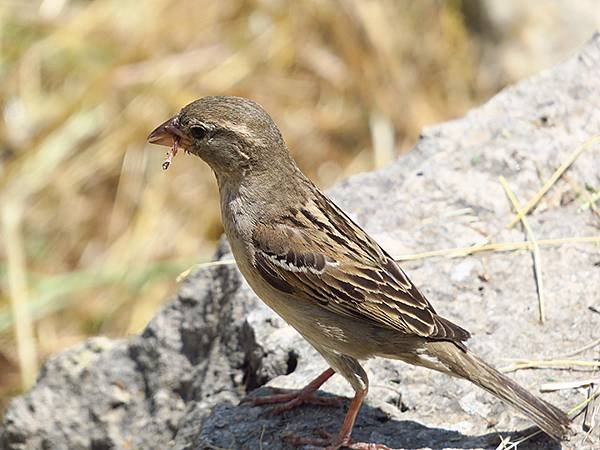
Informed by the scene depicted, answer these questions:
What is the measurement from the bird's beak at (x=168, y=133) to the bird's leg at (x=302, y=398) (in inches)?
42.8

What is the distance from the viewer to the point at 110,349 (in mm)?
5156

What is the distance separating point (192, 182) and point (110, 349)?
118 inches

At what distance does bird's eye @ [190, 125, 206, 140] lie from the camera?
13.8ft

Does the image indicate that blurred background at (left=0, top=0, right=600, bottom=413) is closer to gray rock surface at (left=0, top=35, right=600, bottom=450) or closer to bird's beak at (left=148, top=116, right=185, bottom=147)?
gray rock surface at (left=0, top=35, right=600, bottom=450)

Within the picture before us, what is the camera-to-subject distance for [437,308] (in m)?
4.49

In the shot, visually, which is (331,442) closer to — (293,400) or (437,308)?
(293,400)

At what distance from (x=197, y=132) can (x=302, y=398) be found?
3.69 feet

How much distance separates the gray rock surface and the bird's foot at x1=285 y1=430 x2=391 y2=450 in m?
0.07

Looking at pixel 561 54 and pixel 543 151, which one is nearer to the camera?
pixel 543 151

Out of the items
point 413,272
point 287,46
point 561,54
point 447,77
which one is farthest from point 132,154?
point 413,272

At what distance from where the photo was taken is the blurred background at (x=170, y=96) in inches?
295

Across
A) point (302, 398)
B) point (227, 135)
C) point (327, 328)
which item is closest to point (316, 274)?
point (327, 328)

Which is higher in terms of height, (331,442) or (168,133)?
(168,133)

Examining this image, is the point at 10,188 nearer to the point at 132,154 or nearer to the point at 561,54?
the point at 132,154
